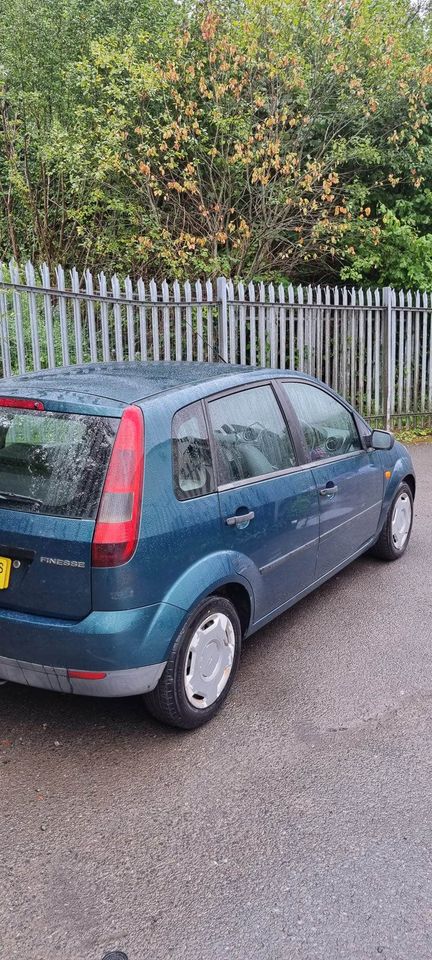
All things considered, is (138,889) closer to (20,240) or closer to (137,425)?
(137,425)

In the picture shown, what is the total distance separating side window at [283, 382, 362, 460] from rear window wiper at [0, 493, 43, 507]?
1700mm

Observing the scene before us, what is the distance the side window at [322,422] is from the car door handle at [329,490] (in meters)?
0.17

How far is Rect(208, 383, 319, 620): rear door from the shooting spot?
3.28 meters

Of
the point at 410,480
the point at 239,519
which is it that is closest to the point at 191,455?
the point at 239,519

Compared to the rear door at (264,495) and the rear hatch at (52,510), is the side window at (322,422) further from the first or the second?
the rear hatch at (52,510)

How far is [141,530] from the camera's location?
273cm

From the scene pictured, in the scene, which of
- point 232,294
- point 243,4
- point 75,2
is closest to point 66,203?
point 75,2

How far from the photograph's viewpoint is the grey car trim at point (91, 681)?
2750 mm

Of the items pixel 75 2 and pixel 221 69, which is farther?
pixel 75 2

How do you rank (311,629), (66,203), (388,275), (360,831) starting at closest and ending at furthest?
1. (360,831)
2. (311,629)
3. (388,275)
4. (66,203)

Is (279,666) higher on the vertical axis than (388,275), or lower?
lower

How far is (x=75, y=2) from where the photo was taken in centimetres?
1175

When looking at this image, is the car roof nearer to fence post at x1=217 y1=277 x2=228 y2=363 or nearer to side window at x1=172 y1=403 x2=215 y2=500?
side window at x1=172 y1=403 x2=215 y2=500

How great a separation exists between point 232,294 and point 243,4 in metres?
5.19
